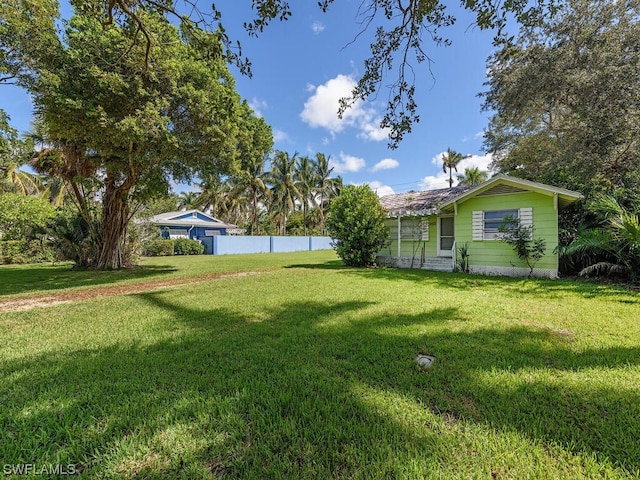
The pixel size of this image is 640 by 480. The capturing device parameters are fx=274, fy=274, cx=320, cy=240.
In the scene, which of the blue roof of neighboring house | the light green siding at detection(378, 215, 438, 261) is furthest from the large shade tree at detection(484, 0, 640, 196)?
the blue roof of neighboring house

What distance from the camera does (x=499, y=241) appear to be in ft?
32.4

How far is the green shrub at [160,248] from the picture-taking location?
21208mm

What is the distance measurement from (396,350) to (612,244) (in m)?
8.42

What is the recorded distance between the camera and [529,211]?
9297 millimetres

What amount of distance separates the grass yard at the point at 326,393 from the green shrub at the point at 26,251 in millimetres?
15232

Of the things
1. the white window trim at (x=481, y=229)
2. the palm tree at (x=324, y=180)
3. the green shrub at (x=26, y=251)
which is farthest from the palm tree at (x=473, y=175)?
the green shrub at (x=26, y=251)

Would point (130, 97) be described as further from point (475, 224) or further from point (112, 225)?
point (475, 224)

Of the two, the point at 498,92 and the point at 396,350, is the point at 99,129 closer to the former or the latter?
the point at 396,350

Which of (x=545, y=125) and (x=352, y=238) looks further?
(x=545, y=125)

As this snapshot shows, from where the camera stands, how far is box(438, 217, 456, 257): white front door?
39.7ft

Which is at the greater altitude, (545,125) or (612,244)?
(545,125)

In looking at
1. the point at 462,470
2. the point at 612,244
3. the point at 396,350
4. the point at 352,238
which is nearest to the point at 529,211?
the point at 612,244

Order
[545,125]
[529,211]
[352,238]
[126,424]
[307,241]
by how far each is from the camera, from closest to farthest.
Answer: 1. [126,424]
2. [529,211]
3. [352,238]
4. [545,125]
5. [307,241]

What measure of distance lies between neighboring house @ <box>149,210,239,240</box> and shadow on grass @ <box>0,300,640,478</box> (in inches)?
956
